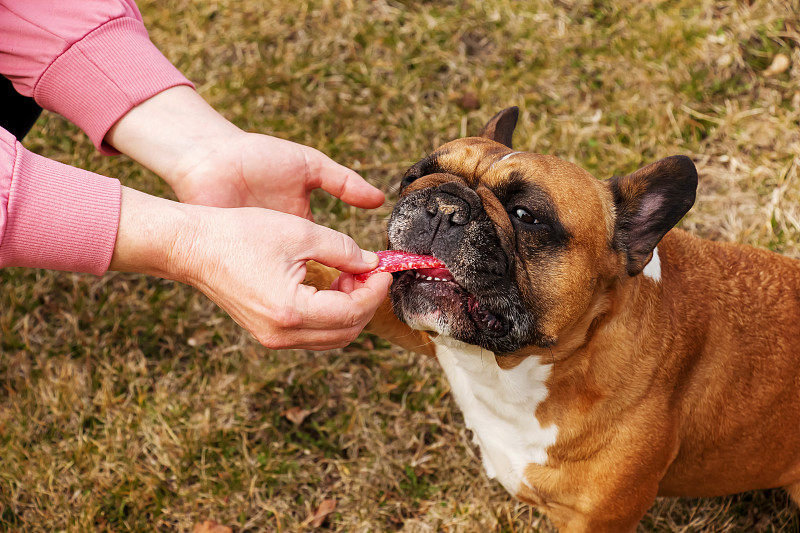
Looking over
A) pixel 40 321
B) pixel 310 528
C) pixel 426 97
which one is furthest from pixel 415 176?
pixel 40 321

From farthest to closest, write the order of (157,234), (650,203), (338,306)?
(650,203), (157,234), (338,306)

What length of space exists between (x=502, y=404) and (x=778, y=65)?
3698 millimetres

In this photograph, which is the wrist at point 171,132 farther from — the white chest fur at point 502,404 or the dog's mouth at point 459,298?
the white chest fur at point 502,404

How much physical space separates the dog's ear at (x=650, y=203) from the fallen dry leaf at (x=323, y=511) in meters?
2.13

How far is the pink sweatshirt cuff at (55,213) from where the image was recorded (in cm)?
256

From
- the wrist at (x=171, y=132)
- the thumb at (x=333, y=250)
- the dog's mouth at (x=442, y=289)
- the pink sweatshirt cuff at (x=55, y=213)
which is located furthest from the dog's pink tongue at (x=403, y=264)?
the wrist at (x=171, y=132)

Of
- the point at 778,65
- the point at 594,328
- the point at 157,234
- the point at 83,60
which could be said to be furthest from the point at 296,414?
the point at 778,65

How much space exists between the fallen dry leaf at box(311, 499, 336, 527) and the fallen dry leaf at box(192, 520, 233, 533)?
0.45 metres

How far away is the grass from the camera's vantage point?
156 inches

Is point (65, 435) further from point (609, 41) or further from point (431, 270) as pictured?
point (609, 41)

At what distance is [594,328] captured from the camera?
9.60ft

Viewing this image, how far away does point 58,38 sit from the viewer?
3.26 meters

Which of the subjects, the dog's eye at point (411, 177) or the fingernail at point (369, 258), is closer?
the fingernail at point (369, 258)

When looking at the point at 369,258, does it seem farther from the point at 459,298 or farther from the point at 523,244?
the point at 523,244
